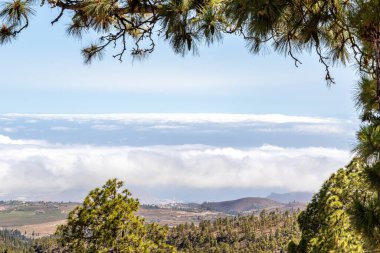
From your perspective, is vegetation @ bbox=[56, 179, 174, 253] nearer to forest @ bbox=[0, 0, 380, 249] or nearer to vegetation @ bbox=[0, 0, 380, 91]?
forest @ bbox=[0, 0, 380, 249]

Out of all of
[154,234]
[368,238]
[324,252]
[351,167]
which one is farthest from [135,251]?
[368,238]

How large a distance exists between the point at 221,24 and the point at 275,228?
556ft

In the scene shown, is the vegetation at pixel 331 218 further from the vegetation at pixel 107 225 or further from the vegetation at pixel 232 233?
the vegetation at pixel 232 233

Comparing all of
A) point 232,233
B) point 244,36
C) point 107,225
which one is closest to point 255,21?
point 244,36

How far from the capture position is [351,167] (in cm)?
2688

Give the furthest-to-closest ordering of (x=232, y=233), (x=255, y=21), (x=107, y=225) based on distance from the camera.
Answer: (x=232, y=233), (x=107, y=225), (x=255, y=21)

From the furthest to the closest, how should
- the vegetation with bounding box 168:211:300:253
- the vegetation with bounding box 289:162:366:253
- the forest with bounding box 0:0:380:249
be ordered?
the vegetation with bounding box 168:211:300:253 → the vegetation with bounding box 289:162:366:253 → the forest with bounding box 0:0:380:249

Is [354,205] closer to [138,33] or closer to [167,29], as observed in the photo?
[167,29]

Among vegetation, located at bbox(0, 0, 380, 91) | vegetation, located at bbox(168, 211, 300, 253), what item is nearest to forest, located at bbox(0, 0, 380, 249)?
vegetation, located at bbox(0, 0, 380, 91)

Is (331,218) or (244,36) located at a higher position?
(244,36)

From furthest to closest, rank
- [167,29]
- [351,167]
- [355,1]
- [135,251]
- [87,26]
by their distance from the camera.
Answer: [351,167] → [135,251] → [87,26] → [167,29] → [355,1]

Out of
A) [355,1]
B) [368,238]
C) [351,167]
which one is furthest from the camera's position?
[351,167]

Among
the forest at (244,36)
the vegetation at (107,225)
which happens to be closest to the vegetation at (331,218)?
the forest at (244,36)

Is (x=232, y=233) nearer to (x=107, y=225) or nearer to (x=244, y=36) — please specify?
(x=107, y=225)
